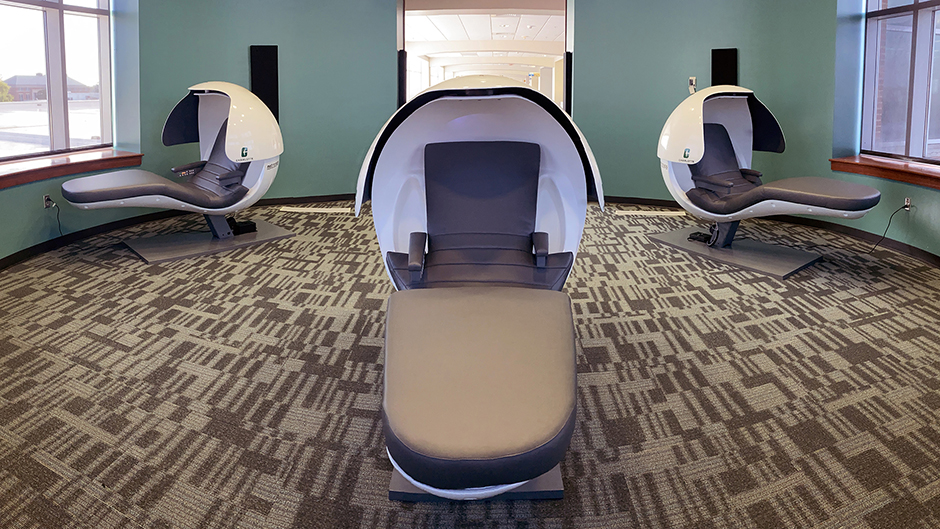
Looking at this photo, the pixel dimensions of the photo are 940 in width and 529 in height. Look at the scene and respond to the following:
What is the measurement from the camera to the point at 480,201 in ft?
9.45

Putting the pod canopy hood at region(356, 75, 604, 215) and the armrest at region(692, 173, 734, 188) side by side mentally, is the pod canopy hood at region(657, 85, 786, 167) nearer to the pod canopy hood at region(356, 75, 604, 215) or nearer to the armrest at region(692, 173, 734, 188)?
the armrest at region(692, 173, 734, 188)

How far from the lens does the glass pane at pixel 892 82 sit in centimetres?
535

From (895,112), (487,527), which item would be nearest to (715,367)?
(487,527)

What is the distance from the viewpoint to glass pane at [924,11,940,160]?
199 inches

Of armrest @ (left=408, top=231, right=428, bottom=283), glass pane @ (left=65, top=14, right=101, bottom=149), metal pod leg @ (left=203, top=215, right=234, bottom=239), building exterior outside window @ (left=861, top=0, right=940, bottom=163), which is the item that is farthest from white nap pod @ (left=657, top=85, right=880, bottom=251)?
glass pane @ (left=65, top=14, right=101, bottom=149)

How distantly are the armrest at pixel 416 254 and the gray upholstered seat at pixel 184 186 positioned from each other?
2.74m

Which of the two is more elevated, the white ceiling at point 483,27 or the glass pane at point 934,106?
the white ceiling at point 483,27

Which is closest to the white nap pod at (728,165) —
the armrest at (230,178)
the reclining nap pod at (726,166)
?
the reclining nap pod at (726,166)

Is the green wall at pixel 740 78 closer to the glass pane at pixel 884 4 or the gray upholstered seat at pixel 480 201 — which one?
the glass pane at pixel 884 4

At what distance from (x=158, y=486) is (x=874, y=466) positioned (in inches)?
91.2

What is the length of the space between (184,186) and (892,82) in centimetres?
596

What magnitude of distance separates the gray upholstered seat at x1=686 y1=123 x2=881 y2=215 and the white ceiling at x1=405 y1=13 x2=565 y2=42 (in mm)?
6291

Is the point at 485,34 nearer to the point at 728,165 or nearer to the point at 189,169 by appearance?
the point at 728,165

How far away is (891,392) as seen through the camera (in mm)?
2633
